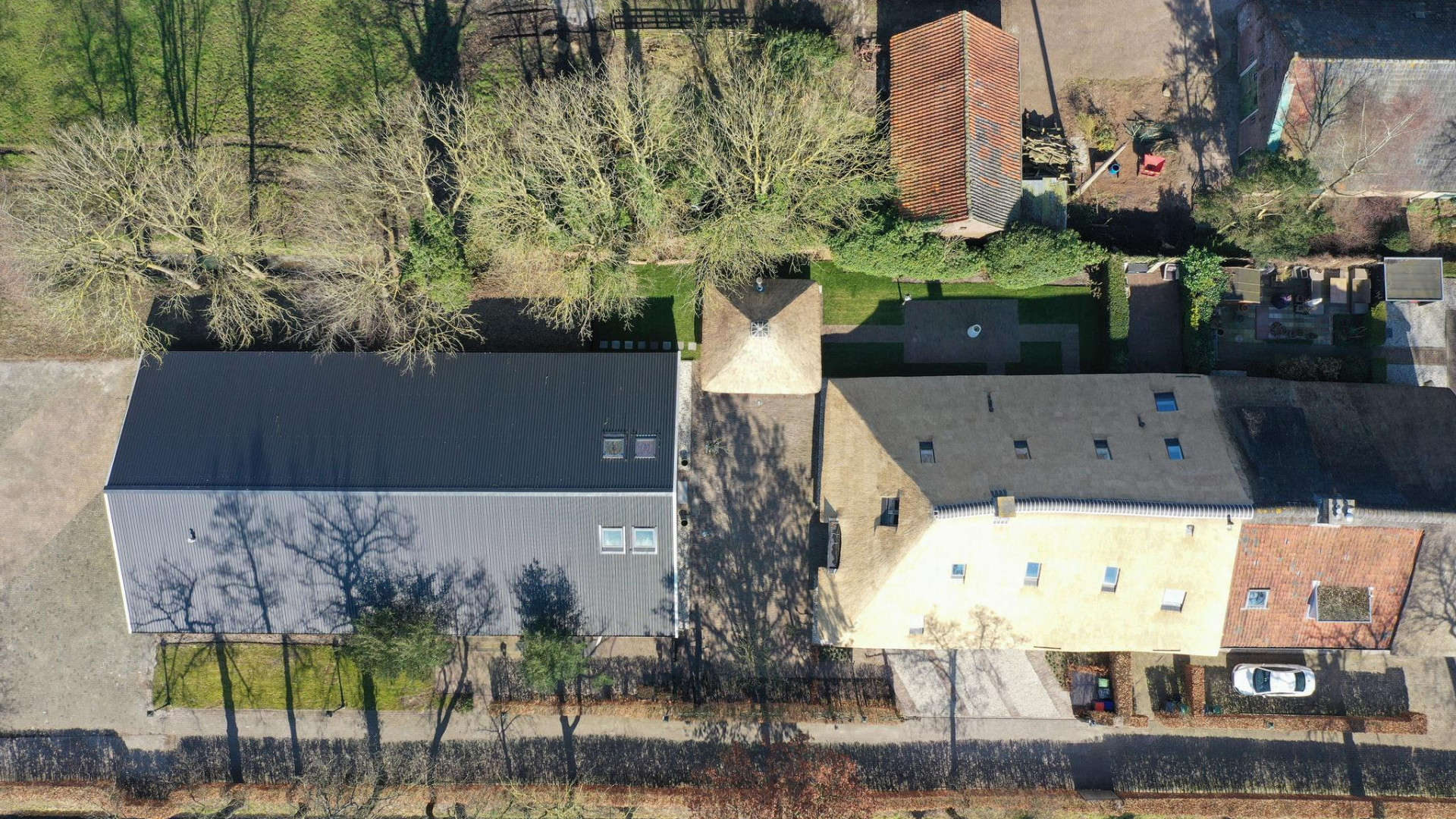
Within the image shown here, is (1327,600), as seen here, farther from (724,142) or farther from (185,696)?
(185,696)

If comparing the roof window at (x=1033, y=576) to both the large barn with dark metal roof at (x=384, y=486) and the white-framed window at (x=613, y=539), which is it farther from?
the white-framed window at (x=613, y=539)

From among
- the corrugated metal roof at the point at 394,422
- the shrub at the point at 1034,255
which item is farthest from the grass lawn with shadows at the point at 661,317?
the shrub at the point at 1034,255

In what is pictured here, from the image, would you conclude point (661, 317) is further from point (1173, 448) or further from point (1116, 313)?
point (1173, 448)

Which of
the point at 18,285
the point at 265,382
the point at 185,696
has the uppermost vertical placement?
the point at 18,285

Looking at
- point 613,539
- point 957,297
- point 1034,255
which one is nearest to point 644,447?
point 613,539

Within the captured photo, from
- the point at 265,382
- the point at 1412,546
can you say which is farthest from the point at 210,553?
the point at 1412,546

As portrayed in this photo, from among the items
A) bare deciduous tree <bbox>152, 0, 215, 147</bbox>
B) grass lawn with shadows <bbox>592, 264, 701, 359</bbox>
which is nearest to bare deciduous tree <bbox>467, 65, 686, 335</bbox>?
grass lawn with shadows <bbox>592, 264, 701, 359</bbox>

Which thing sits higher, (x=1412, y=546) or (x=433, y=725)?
(x=1412, y=546)
